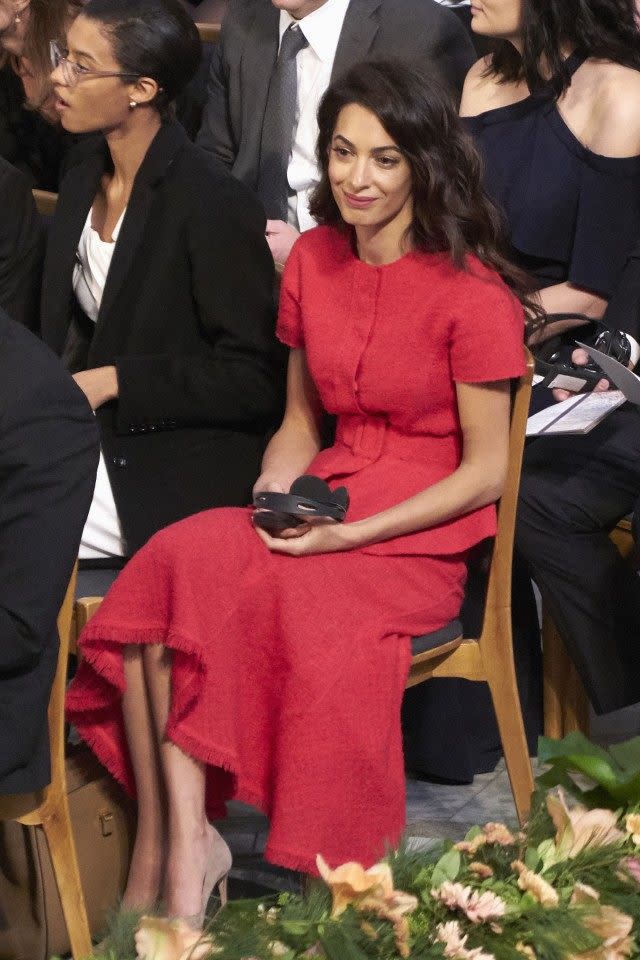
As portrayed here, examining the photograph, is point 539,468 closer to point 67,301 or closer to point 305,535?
point 305,535

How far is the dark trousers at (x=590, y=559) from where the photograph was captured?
296 centimetres

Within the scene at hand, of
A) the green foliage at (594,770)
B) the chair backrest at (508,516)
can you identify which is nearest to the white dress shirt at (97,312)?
the chair backrest at (508,516)

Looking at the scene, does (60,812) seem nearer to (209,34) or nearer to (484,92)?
(484,92)

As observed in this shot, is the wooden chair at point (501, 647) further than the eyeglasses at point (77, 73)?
No

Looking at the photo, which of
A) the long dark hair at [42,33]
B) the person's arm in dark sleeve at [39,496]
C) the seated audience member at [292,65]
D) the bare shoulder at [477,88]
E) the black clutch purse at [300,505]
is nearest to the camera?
the person's arm in dark sleeve at [39,496]

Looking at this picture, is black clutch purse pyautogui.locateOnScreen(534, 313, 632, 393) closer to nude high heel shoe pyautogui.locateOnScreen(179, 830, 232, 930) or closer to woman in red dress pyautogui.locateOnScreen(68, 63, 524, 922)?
woman in red dress pyautogui.locateOnScreen(68, 63, 524, 922)

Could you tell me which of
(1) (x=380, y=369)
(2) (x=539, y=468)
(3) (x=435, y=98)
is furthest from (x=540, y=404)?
(3) (x=435, y=98)

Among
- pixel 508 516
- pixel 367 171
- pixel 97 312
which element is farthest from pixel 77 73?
pixel 508 516

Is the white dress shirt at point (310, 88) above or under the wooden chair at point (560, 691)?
above

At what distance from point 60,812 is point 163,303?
104 cm

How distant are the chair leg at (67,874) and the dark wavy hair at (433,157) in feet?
3.52

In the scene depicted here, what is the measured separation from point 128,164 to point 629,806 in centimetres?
204

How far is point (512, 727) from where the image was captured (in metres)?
2.71

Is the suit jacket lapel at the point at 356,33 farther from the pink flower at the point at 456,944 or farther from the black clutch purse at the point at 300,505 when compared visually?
the pink flower at the point at 456,944
